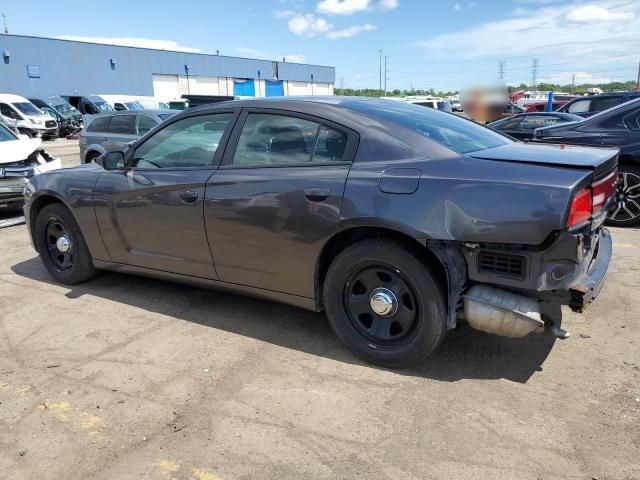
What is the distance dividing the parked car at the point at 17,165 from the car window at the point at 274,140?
17.7 ft

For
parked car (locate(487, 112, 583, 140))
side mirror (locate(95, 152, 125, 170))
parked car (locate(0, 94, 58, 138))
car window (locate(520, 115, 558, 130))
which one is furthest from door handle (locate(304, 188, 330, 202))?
parked car (locate(0, 94, 58, 138))

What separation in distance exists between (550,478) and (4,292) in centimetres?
464

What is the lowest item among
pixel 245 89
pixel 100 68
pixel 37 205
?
pixel 37 205

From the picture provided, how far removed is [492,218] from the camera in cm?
270

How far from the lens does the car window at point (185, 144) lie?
151 inches

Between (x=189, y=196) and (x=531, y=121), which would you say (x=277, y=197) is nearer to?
(x=189, y=196)

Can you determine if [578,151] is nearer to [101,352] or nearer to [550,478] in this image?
[550,478]

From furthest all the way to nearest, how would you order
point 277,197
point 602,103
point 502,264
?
1. point 602,103
2. point 277,197
3. point 502,264

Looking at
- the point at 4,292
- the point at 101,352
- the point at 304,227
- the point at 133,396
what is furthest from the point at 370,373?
the point at 4,292

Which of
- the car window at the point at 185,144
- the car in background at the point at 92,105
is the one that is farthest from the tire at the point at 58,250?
the car in background at the point at 92,105

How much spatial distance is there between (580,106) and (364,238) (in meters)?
12.6

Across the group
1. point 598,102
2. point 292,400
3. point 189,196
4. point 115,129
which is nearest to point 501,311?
point 292,400

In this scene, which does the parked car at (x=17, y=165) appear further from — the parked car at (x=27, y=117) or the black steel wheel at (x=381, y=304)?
the parked car at (x=27, y=117)

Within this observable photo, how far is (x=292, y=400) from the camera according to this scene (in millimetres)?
2943
